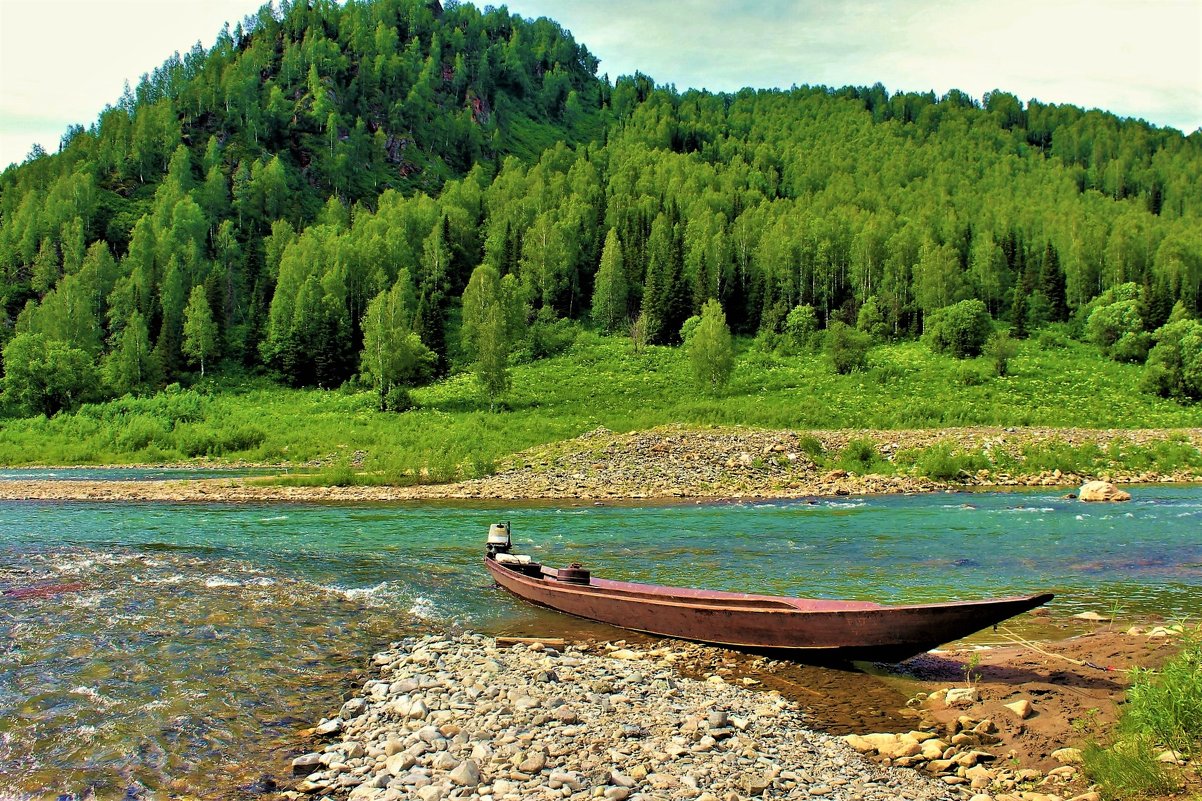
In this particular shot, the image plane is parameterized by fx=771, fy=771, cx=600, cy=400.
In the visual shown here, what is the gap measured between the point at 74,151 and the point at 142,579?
150255 millimetres

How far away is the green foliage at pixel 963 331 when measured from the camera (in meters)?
81.9

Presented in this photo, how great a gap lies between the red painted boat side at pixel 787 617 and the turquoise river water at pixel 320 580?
0.74 m

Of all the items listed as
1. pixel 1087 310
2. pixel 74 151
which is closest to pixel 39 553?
pixel 1087 310

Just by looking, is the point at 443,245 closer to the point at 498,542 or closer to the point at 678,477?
the point at 678,477

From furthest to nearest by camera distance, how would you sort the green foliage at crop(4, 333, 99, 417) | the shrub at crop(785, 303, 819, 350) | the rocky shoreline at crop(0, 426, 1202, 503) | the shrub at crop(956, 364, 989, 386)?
the shrub at crop(785, 303, 819, 350)
the shrub at crop(956, 364, 989, 386)
the green foliage at crop(4, 333, 99, 417)
the rocky shoreline at crop(0, 426, 1202, 503)

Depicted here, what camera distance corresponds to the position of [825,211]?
132375 millimetres

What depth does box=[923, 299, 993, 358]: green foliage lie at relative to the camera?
81.9 m

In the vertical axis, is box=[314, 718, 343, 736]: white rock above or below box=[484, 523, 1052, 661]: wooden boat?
below

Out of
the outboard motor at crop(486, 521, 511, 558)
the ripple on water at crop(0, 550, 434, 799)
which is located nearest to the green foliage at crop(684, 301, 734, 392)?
the outboard motor at crop(486, 521, 511, 558)

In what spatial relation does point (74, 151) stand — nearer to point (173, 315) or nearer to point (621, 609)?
point (173, 315)

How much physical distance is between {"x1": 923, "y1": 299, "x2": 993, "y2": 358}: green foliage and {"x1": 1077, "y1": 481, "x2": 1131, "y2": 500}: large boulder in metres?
51.1

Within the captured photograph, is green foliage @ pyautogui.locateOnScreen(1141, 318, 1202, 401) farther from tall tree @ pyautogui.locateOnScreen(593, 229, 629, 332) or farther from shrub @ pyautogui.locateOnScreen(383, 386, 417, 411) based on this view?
shrub @ pyautogui.locateOnScreen(383, 386, 417, 411)

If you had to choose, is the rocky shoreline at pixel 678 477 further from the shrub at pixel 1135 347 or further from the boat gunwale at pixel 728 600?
the shrub at pixel 1135 347

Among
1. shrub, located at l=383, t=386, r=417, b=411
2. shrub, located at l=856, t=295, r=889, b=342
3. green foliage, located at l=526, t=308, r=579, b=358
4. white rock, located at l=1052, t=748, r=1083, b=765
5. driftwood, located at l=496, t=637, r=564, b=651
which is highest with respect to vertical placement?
shrub, located at l=856, t=295, r=889, b=342
